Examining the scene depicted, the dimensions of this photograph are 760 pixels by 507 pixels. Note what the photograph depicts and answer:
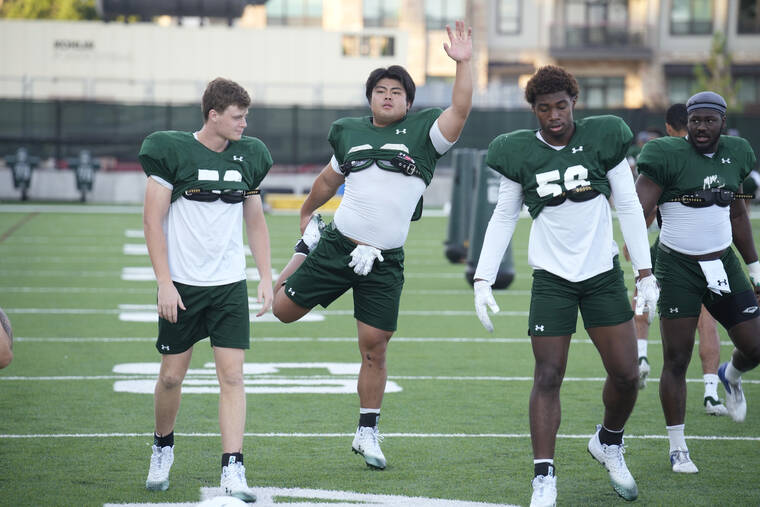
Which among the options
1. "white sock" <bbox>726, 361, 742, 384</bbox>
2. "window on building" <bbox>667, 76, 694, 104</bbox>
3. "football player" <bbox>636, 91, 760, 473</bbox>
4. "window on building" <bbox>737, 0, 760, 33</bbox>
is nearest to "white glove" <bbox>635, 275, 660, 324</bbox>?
"football player" <bbox>636, 91, 760, 473</bbox>

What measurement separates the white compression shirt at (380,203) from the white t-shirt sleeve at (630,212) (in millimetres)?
1013

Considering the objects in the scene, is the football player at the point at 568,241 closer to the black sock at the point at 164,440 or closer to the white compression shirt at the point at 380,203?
the white compression shirt at the point at 380,203

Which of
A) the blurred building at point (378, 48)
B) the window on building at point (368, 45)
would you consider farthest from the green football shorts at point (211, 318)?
the window on building at point (368, 45)

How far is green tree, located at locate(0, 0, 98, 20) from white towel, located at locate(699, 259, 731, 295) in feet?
182

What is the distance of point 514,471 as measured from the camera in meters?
6.18

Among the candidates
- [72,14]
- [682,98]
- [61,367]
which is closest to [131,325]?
[61,367]

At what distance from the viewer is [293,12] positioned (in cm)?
5300

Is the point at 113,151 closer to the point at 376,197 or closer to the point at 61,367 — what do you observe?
the point at 61,367

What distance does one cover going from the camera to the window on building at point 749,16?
53.2 metres

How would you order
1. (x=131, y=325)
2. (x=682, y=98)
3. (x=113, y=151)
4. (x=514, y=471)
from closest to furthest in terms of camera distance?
(x=514, y=471)
(x=131, y=325)
(x=113, y=151)
(x=682, y=98)

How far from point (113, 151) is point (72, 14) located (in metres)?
26.3

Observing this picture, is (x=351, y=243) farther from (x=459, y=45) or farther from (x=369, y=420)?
(x=459, y=45)

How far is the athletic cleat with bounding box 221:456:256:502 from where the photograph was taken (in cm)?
534

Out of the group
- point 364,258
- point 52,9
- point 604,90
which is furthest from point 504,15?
point 364,258
